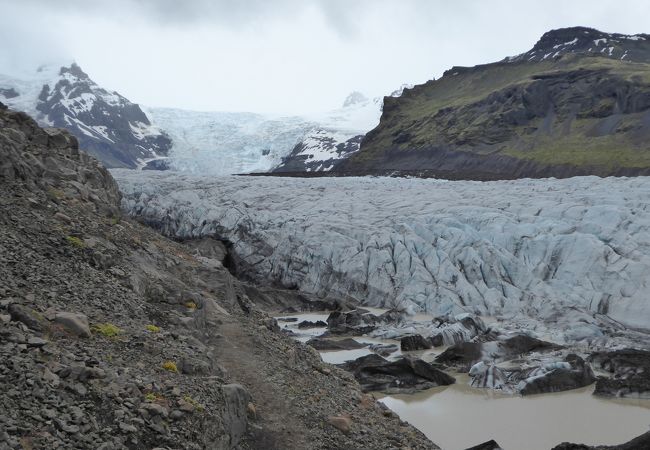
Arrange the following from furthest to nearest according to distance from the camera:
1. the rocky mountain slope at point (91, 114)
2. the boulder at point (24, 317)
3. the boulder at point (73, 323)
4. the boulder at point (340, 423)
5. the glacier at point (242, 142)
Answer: the rocky mountain slope at point (91, 114) < the glacier at point (242, 142) < the boulder at point (340, 423) < the boulder at point (73, 323) < the boulder at point (24, 317)

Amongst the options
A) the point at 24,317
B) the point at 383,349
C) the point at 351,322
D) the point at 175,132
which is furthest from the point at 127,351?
the point at 175,132

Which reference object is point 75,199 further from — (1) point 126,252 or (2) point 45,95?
(2) point 45,95

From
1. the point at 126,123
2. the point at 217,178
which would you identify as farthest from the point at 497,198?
the point at 126,123

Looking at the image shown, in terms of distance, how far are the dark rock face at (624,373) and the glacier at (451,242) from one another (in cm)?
351

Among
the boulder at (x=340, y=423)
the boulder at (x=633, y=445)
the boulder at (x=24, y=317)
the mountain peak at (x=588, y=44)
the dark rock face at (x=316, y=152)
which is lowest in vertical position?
the boulder at (x=633, y=445)

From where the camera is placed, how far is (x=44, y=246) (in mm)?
7805

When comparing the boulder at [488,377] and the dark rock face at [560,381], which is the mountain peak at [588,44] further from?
the boulder at [488,377]

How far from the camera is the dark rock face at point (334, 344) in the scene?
19.1 metres

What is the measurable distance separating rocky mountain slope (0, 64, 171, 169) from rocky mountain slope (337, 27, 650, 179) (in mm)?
79215

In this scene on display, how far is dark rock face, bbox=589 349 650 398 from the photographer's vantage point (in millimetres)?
14266

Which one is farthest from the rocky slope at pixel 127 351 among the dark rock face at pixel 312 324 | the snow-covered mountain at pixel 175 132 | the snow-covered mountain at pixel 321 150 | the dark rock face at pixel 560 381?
the snow-covered mountain at pixel 175 132

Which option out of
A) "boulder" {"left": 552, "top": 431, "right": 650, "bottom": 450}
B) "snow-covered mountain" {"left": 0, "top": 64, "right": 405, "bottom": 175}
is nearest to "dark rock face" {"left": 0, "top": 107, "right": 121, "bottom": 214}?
"boulder" {"left": 552, "top": 431, "right": 650, "bottom": 450}

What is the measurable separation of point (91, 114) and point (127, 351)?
198223mm

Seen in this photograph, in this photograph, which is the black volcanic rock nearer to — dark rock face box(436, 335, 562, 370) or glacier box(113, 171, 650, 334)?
glacier box(113, 171, 650, 334)
